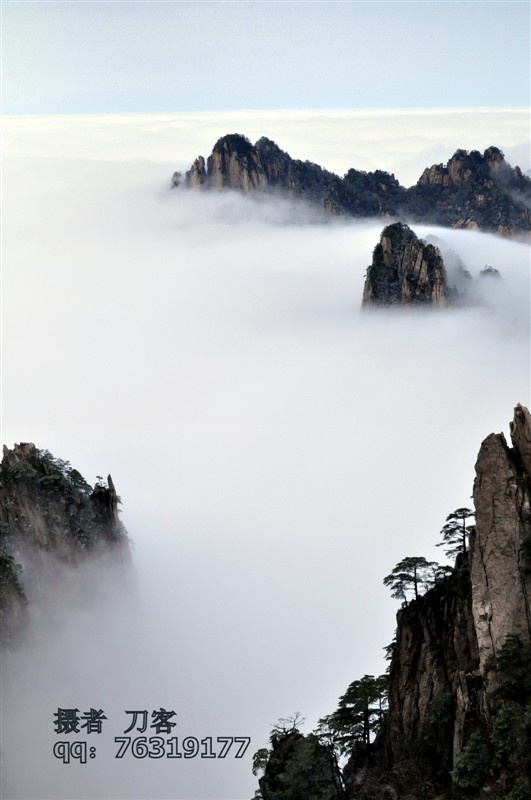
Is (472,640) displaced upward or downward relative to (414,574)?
downward

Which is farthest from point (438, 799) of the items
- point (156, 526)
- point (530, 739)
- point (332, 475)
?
point (332, 475)

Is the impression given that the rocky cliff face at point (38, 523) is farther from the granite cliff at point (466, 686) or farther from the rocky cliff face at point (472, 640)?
the rocky cliff face at point (472, 640)

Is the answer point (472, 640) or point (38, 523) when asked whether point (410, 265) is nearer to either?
point (38, 523)

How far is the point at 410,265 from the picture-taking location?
19075 cm

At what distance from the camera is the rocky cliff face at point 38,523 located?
8944 cm

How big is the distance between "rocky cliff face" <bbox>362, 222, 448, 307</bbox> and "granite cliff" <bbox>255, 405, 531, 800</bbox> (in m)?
136

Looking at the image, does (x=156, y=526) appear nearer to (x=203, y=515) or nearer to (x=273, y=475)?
(x=203, y=515)

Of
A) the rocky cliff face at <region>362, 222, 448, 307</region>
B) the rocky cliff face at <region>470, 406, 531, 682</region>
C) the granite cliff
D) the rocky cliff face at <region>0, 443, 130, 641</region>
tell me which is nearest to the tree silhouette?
the granite cliff

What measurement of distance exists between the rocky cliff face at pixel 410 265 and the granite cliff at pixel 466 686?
136255mm

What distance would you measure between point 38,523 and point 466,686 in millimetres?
59805

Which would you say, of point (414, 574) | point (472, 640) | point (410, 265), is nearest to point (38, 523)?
point (414, 574)

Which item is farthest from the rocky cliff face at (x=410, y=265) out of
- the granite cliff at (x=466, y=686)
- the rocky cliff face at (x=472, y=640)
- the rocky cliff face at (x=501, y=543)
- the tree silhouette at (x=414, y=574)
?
the rocky cliff face at (x=472, y=640)

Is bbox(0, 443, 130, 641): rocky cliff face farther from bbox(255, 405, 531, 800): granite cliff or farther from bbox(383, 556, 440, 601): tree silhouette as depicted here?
bbox(383, 556, 440, 601): tree silhouette

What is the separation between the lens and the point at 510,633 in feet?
151
